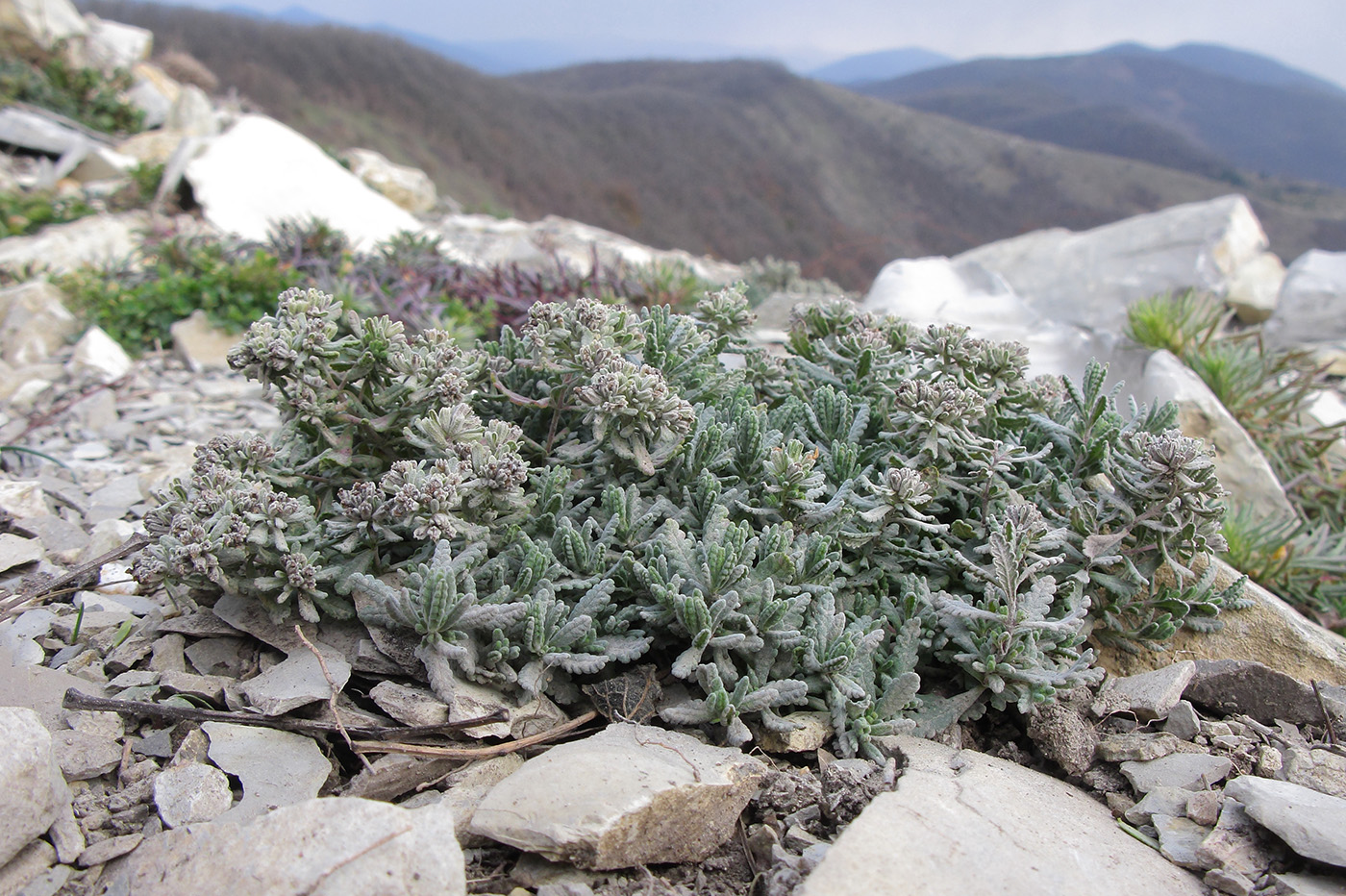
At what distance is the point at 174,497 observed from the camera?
2127 millimetres

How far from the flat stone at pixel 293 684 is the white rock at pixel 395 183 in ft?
36.1

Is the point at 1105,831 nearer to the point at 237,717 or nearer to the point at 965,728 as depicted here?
the point at 965,728

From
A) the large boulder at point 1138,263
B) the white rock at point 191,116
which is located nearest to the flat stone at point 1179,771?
the large boulder at point 1138,263

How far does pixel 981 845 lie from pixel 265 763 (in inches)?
63.9

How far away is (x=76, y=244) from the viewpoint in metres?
6.86

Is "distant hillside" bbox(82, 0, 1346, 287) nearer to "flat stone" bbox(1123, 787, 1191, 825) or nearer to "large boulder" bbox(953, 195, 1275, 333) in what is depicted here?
"large boulder" bbox(953, 195, 1275, 333)

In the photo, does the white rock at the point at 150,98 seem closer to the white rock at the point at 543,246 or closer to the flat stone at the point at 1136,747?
the white rock at the point at 543,246

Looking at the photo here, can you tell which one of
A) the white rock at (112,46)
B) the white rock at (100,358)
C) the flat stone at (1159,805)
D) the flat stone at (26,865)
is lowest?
the white rock at (100,358)

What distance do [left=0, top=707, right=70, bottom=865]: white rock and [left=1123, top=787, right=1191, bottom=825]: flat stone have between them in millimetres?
2453

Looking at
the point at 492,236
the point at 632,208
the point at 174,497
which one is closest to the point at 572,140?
the point at 632,208

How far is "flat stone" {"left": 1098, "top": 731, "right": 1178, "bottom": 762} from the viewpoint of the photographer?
2.12m

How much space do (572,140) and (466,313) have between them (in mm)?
32299

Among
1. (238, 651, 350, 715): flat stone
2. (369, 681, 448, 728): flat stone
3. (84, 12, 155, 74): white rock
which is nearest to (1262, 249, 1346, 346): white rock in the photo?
(369, 681, 448, 728): flat stone

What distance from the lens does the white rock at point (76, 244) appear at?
659cm
